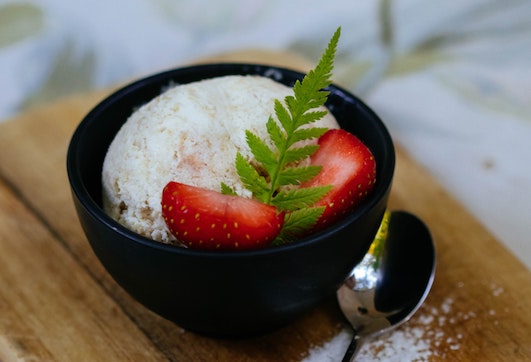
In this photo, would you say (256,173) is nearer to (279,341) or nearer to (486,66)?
(279,341)

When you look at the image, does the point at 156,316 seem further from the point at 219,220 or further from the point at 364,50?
the point at 364,50

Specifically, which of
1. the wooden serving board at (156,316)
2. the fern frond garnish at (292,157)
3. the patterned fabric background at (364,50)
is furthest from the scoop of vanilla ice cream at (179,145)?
the patterned fabric background at (364,50)

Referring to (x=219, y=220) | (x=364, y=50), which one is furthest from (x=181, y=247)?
(x=364, y=50)

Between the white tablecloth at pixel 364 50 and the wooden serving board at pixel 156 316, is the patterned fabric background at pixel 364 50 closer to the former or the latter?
the white tablecloth at pixel 364 50

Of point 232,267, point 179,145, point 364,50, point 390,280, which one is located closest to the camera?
point 232,267

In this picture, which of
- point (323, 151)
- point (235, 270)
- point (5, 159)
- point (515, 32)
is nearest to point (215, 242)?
point (235, 270)

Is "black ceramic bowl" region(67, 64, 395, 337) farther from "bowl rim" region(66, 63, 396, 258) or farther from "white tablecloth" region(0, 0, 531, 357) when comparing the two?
"white tablecloth" region(0, 0, 531, 357)
